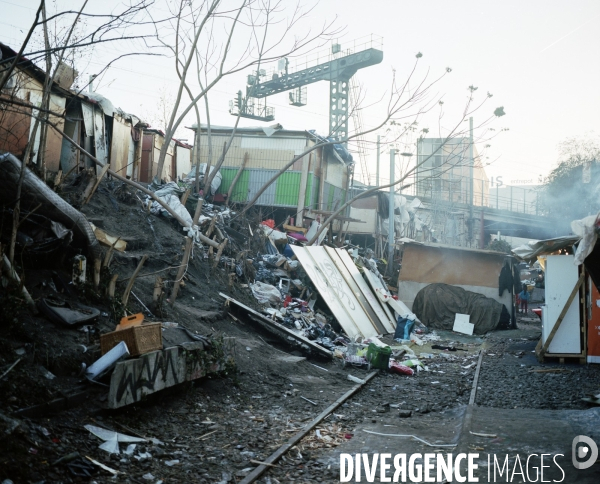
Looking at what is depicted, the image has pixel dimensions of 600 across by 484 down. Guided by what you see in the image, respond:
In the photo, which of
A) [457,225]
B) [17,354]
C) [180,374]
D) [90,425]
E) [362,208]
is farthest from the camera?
[457,225]

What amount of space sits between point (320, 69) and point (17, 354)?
3734 cm

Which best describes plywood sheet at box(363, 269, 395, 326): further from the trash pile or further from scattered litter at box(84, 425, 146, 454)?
scattered litter at box(84, 425, 146, 454)

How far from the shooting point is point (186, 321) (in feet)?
30.9

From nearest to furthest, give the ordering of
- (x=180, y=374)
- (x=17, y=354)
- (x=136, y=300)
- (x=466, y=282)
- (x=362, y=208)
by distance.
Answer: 1. (x=17, y=354)
2. (x=180, y=374)
3. (x=136, y=300)
4. (x=466, y=282)
5. (x=362, y=208)

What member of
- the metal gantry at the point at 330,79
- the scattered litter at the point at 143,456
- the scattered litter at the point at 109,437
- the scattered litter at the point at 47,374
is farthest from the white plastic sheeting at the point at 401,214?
the scattered litter at the point at 143,456

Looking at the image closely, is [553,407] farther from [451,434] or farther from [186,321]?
[186,321]

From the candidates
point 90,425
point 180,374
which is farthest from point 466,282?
point 90,425

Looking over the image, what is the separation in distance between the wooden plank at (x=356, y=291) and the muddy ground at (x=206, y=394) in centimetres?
303

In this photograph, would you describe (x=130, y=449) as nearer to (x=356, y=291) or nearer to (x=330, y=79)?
(x=356, y=291)

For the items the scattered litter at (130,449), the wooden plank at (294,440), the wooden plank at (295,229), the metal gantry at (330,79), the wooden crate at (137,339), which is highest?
the metal gantry at (330,79)

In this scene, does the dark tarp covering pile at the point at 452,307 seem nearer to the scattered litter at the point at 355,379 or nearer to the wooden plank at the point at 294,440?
the scattered litter at the point at 355,379

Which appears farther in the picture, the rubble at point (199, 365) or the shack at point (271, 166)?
the shack at point (271, 166)

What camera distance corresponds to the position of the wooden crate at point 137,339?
606 centimetres

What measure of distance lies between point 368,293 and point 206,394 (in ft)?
34.8
